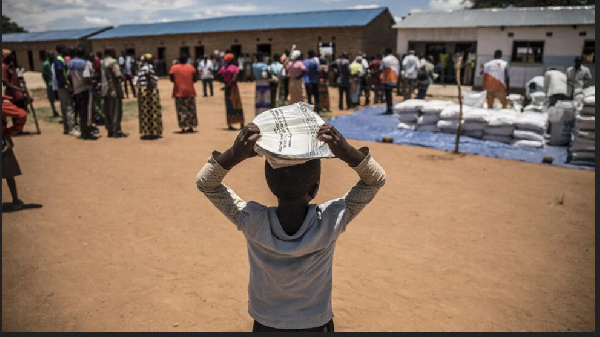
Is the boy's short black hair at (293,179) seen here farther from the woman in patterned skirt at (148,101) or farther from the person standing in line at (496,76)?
the person standing in line at (496,76)

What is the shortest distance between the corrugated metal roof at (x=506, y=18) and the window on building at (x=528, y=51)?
33.6 inches

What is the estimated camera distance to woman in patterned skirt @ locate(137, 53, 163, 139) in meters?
8.46

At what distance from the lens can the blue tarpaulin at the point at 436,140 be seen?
759 centimetres

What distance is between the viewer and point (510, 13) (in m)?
18.9

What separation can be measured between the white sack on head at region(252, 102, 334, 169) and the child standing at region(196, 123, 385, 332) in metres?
0.08

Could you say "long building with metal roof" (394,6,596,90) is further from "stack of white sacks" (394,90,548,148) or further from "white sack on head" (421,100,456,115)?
"white sack on head" (421,100,456,115)

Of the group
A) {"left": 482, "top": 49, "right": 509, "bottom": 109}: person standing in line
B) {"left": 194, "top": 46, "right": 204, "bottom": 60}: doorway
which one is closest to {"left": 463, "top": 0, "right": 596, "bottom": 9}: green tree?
{"left": 194, "top": 46, "right": 204, "bottom": 60}: doorway

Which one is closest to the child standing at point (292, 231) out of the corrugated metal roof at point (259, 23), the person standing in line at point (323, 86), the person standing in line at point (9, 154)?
the person standing in line at point (9, 154)

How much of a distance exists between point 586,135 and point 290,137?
7.32 meters

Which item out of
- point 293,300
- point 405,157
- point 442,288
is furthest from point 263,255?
point 405,157

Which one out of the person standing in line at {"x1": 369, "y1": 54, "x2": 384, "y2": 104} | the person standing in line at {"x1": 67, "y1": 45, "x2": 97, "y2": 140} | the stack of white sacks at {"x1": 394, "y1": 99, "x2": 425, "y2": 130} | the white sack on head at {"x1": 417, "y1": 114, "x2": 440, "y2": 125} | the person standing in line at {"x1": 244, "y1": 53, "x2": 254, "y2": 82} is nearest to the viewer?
the person standing in line at {"x1": 67, "y1": 45, "x2": 97, "y2": 140}

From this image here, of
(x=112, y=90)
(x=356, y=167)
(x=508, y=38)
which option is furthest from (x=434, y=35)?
(x=356, y=167)

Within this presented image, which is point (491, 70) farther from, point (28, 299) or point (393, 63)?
point (28, 299)

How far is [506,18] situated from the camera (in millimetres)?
18344
